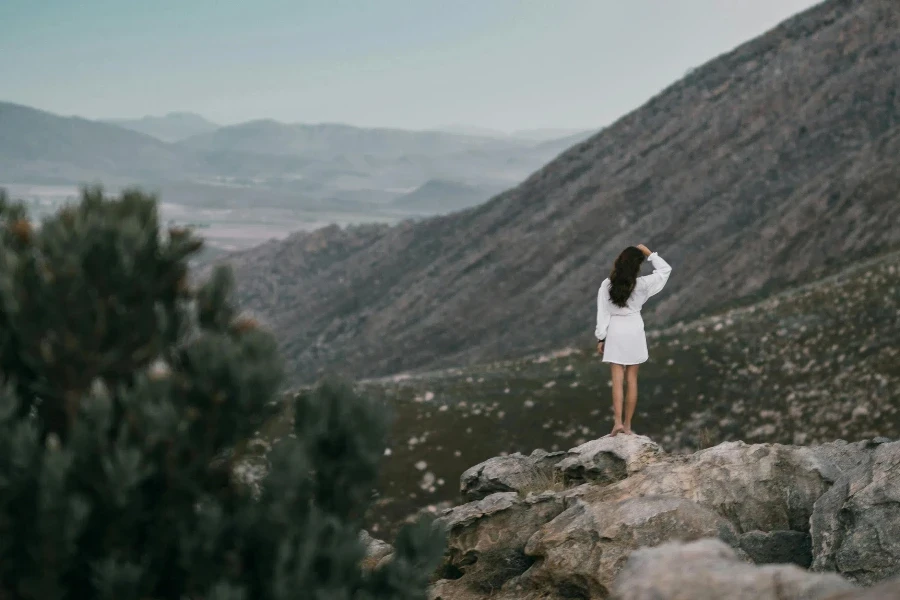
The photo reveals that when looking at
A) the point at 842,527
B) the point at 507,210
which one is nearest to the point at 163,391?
the point at 842,527

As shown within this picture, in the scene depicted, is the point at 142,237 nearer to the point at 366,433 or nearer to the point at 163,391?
the point at 163,391

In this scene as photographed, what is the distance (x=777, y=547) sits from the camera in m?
12.8

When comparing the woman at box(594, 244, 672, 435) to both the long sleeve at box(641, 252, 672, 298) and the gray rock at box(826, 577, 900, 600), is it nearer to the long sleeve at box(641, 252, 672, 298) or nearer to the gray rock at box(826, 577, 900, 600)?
the long sleeve at box(641, 252, 672, 298)

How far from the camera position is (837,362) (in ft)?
117

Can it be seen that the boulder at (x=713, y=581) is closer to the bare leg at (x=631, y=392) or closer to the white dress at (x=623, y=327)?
the white dress at (x=623, y=327)

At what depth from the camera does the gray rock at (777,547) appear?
1268cm

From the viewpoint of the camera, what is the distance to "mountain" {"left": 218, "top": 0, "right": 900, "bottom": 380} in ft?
217

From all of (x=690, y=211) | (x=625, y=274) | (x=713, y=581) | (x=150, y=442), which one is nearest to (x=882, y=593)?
(x=713, y=581)

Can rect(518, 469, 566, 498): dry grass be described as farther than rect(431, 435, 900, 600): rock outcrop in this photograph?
Yes

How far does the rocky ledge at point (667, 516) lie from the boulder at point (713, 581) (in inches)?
119

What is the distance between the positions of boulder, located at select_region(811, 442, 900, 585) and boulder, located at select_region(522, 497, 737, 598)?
1243 mm

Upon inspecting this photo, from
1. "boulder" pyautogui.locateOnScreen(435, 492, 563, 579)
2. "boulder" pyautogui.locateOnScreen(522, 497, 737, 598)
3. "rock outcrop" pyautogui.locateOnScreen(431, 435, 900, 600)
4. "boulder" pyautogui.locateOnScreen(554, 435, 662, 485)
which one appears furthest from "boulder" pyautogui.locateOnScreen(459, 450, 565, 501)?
"boulder" pyautogui.locateOnScreen(522, 497, 737, 598)

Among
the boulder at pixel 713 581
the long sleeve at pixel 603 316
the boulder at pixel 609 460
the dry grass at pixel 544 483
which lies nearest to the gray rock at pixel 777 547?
the boulder at pixel 609 460

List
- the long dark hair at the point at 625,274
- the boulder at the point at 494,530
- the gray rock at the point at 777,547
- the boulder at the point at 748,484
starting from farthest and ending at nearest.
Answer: the long dark hair at the point at 625,274, the boulder at the point at 494,530, the boulder at the point at 748,484, the gray rock at the point at 777,547
